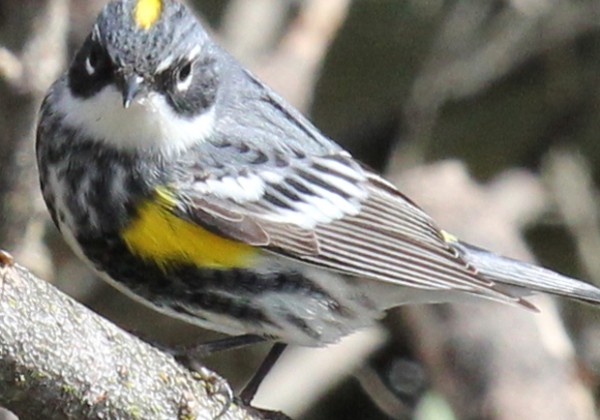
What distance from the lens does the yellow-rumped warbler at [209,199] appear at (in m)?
3.07

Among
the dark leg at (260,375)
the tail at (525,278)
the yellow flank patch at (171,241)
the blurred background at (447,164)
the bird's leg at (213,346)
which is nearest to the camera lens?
the bird's leg at (213,346)

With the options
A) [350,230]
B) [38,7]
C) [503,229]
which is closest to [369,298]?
[350,230]

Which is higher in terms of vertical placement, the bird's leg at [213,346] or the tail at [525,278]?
the tail at [525,278]

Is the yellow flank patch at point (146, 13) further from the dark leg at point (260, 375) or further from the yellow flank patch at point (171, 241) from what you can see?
the dark leg at point (260, 375)

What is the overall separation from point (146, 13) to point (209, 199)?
0.45m

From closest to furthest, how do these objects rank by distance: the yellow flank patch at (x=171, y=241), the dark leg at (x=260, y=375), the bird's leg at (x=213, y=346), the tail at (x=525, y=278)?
the bird's leg at (x=213, y=346) → the yellow flank patch at (x=171, y=241) → the dark leg at (x=260, y=375) → the tail at (x=525, y=278)

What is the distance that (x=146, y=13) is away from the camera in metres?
3.08

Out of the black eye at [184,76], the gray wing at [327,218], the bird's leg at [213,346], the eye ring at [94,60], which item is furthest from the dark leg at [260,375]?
the eye ring at [94,60]

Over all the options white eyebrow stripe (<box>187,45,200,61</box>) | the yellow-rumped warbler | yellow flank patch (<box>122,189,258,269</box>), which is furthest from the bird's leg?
white eyebrow stripe (<box>187,45,200,61</box>)

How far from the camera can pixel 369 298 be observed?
3461mm

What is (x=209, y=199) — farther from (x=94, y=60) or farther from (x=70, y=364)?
(x=70, y=364)

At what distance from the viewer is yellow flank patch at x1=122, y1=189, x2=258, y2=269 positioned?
3045 millimetres

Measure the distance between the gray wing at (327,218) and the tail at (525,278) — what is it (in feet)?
0.40

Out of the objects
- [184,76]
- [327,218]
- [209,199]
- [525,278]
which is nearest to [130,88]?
[184,76]
